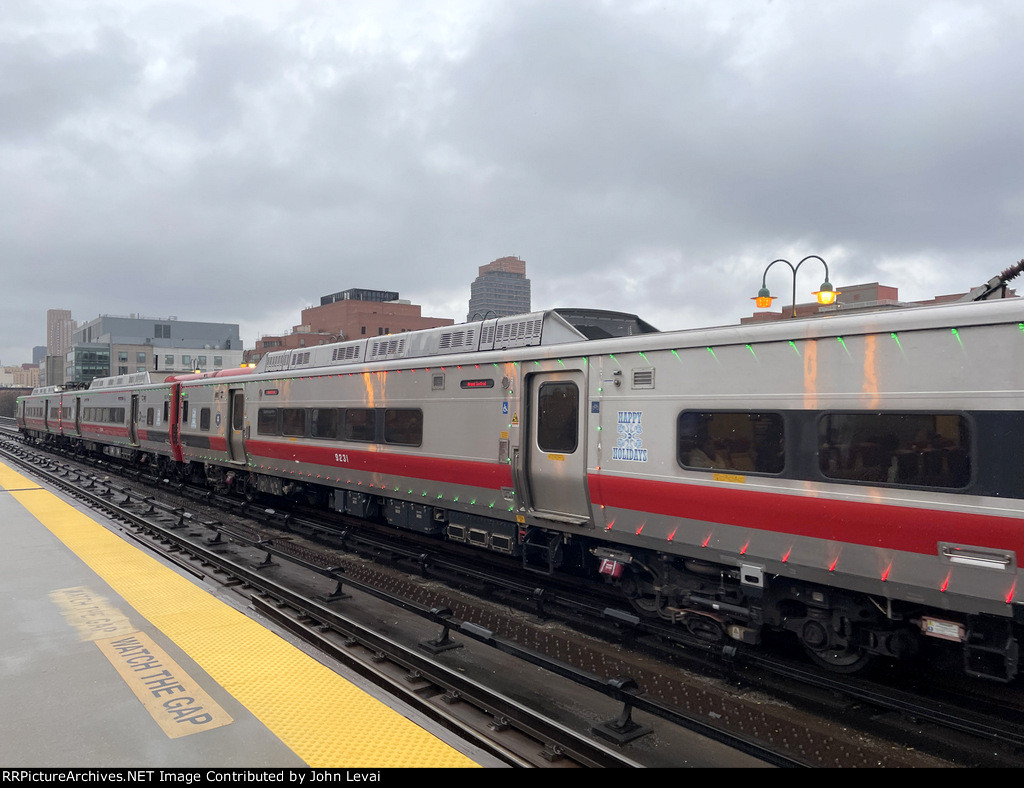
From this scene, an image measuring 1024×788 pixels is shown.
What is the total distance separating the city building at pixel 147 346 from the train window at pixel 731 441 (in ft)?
356

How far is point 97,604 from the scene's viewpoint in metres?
8.53

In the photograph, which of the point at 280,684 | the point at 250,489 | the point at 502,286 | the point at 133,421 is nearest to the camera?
the point at 280,684

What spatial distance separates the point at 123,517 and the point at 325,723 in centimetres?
1223

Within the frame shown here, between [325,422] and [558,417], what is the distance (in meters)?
6.57

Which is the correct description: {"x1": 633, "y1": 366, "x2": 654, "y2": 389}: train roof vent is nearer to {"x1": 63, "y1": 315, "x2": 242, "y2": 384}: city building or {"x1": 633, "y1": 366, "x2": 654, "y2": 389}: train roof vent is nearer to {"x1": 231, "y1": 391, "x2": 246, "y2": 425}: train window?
{"x1": 231, "y1": 391, "x2": 246, "y2": 425}: train window

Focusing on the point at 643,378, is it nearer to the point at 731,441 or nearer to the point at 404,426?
the point at 731,441

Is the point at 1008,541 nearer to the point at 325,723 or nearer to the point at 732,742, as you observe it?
the point at 732,742

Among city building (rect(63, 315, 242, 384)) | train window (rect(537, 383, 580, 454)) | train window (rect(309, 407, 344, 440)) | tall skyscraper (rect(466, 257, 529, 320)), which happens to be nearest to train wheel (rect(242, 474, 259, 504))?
train window (rect(309, 407, 344, 440))

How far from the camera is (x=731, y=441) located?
21.8 ft

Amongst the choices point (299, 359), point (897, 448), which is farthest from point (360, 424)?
point (897, 448)

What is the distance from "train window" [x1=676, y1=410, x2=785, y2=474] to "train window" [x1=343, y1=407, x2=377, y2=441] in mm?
6536

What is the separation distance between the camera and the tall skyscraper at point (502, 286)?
127 metres

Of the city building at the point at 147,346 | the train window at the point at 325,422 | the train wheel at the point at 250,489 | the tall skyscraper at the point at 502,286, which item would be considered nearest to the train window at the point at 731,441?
the train window at the point at 325,422

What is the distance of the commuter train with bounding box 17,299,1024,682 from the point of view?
5.18m
